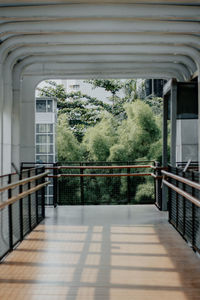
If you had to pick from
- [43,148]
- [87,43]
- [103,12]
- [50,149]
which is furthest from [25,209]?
[43,148]

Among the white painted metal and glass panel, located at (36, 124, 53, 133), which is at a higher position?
the white painted metal

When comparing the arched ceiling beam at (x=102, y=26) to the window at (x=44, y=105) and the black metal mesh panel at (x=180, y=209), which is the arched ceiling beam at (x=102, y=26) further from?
the window at (x=44, y=105)

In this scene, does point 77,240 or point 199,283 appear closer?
point 199,283

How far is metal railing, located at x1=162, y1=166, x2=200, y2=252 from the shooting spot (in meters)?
4.44

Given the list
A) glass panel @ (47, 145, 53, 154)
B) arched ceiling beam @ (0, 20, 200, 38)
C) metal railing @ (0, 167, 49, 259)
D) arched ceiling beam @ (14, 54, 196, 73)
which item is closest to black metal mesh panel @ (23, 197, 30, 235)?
metal railing @ (0, 167, 49, 259)

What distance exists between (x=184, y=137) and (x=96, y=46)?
11.0 feet

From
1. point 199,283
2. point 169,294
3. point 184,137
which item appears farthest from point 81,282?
point 184,137

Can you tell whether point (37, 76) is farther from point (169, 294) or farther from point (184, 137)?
point (169, 294)

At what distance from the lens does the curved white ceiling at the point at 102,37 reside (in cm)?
498

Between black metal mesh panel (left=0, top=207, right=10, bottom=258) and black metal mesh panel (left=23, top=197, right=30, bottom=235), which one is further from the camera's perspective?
black metal mesh panel (left=23, top=197, right=30, bottom=235)

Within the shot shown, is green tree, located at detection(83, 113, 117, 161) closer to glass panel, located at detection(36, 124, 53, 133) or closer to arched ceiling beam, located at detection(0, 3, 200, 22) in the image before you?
glass panel, located at detection(36, 124, 53, 133)

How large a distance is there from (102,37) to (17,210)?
301 cm

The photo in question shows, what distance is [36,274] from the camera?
379cm

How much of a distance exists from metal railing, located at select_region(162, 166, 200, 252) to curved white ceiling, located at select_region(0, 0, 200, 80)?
2103 mm
